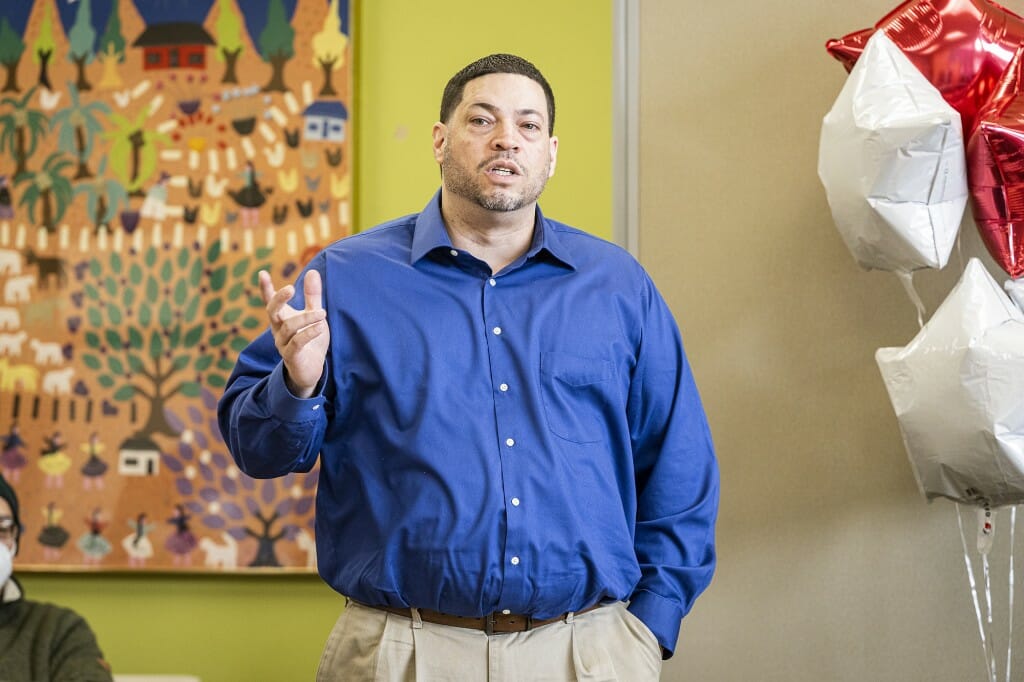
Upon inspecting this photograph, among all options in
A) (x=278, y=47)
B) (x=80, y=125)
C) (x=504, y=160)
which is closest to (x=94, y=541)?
(x=80, y=125)

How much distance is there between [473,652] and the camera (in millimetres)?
1520

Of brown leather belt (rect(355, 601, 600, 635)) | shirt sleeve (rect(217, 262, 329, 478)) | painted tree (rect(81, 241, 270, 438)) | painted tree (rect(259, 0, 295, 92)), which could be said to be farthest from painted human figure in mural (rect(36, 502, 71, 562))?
brown leather belt (rect(355, 601, 600, 635))

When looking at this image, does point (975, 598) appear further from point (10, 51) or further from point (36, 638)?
point (10, 51)

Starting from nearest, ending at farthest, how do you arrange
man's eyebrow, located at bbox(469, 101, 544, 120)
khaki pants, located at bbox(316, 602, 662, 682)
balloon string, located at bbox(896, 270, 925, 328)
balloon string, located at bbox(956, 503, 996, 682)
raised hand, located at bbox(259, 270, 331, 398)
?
raised hand, located at bbox(259, 270, 331, 398)
khaki pants, located at bbox(316, 602, 662, 682)
man's eyebrow, located at bbox(469, 101, 544, 120)
balloon string, located at bbox(896, 270, 925, 328)
balloon string, located at bbox(956, 503, 996, 682)

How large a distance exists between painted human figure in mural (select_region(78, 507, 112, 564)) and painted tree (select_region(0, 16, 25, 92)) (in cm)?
98

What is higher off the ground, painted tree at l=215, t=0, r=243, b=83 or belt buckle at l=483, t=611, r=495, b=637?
painted tree at l=215, t=0, r=243, b=83

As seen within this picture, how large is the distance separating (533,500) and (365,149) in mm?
1126

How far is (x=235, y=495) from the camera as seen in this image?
7.68ft

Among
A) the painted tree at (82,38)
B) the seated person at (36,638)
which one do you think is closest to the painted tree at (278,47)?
the painted tree at (82,38)

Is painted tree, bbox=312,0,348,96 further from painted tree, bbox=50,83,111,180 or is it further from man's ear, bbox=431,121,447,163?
man's ear, bbox=431,121,447,163

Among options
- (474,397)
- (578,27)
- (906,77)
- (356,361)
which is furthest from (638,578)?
(578,27)

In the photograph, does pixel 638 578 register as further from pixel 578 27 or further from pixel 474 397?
pixel 578 27

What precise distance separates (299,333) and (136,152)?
1.19 meters

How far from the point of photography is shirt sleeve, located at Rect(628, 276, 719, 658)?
5.55 ft
